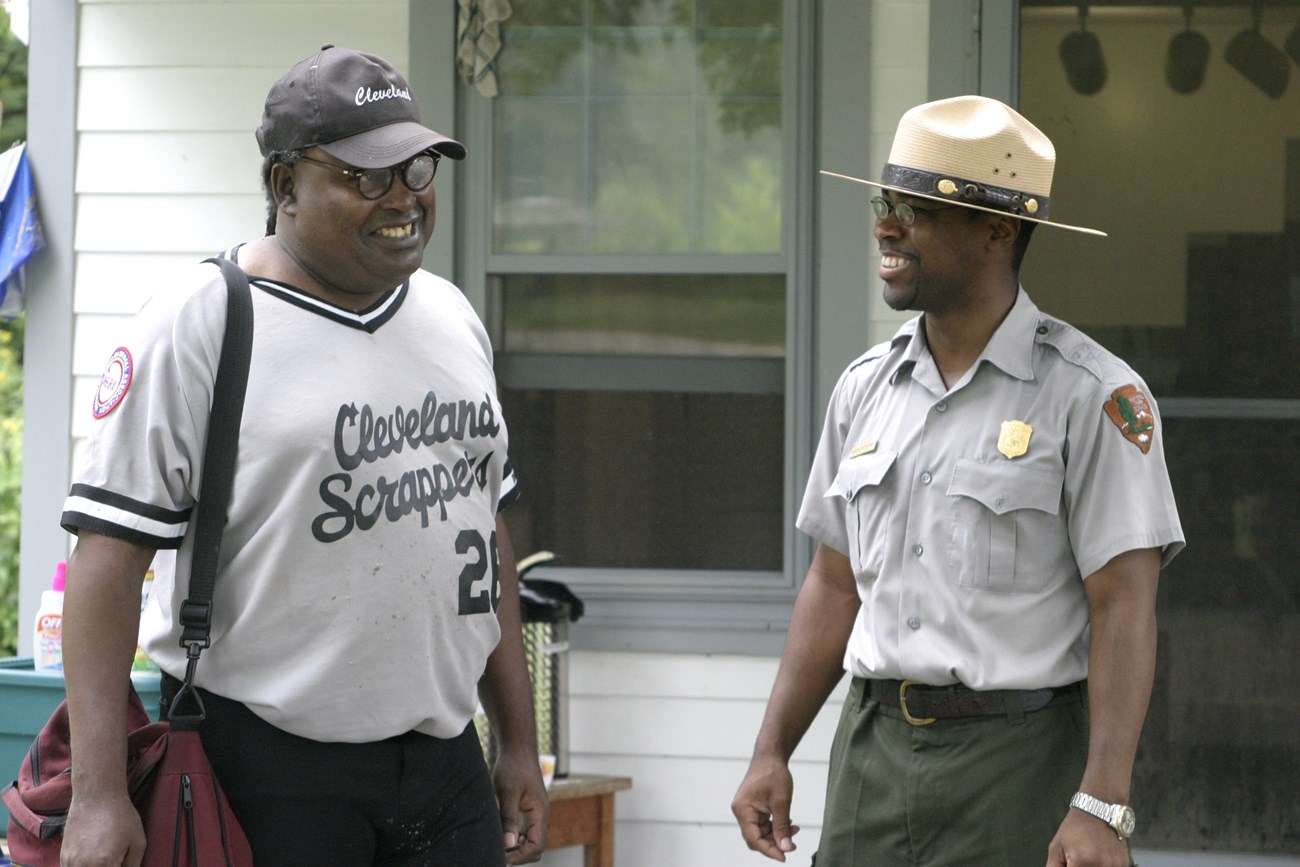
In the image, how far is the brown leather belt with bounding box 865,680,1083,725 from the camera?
8.45 feet

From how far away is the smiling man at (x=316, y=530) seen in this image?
213 cm

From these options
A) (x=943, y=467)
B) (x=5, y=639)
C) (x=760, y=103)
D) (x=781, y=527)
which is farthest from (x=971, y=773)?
(x=5, y=639)

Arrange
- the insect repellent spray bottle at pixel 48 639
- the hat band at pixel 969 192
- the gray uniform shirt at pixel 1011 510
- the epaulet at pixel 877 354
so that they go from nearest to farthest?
the gray uniform shirt at pixel 1011 510 → the hat band at pixel 969 192 → the epaulet at pixel 877 354 → the insect repellent spray bottle at pixel 48 639

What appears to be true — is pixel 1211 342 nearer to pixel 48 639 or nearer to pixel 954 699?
Result: pixel 954 699

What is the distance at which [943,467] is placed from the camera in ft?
8.73

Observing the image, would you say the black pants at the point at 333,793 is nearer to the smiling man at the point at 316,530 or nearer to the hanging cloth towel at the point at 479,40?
the smiling man at the point at 316,530

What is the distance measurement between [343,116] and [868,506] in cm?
112

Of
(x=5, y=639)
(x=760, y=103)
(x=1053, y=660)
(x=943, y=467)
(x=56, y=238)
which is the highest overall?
(x=760, y=103)

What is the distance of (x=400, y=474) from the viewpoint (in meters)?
2.29

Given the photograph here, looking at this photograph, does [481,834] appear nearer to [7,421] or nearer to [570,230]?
[570,230]

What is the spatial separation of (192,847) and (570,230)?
2543 mm

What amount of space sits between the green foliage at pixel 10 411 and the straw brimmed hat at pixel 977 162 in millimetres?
5608

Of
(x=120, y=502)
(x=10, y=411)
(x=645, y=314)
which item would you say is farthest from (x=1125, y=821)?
(x=10, y=411)

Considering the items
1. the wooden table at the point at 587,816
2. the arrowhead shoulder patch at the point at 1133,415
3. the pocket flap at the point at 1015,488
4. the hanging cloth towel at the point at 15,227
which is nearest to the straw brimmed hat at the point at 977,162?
the arrowhead shoulder patch at the point at 1133,415
